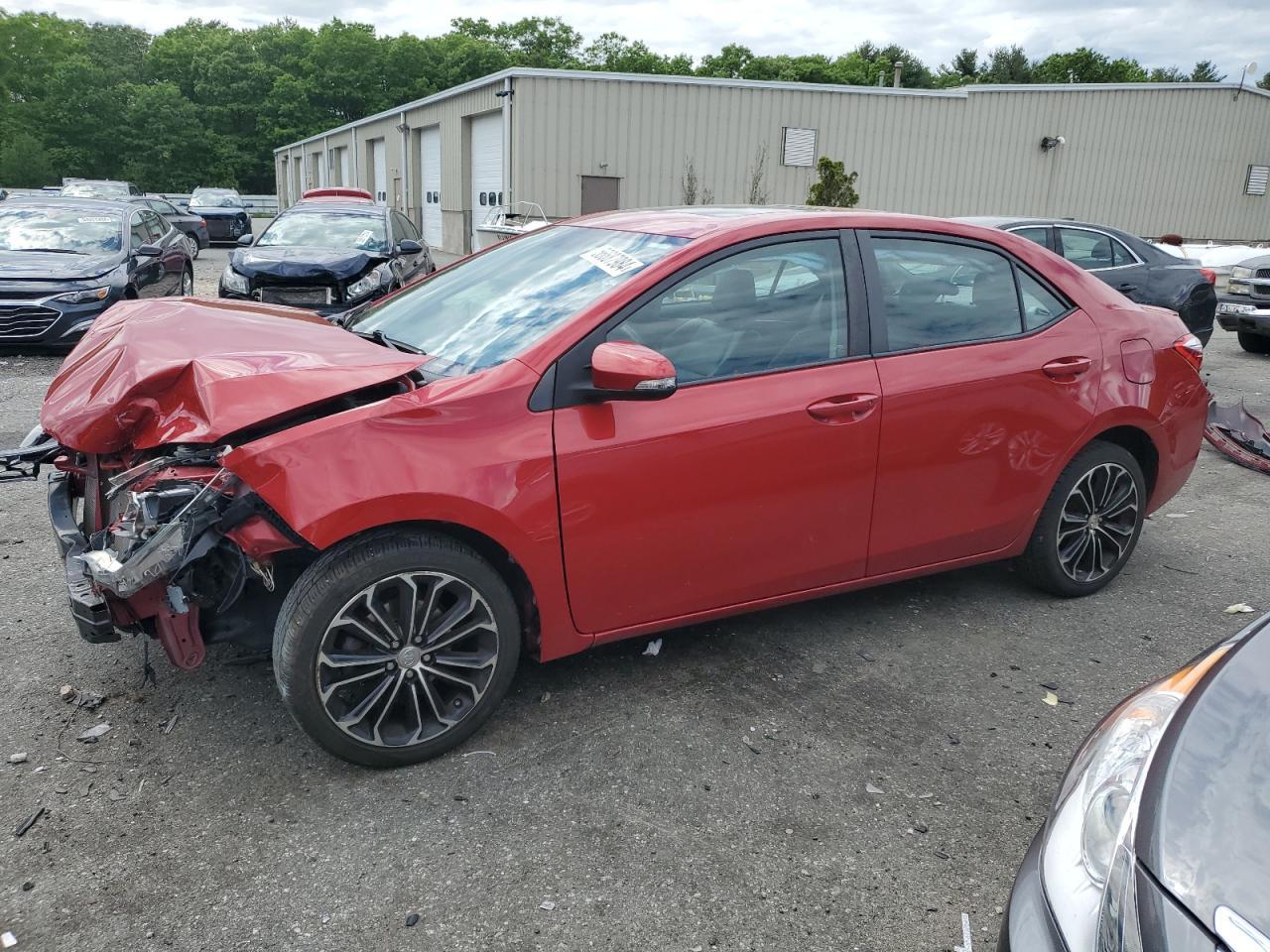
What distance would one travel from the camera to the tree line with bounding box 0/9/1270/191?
65625 mm

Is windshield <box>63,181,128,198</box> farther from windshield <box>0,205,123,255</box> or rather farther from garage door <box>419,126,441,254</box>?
windshield <box>0,205,123,255</box>

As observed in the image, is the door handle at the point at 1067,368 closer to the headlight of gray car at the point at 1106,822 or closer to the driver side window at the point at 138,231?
the headlight of gray car at the point at 1106,822

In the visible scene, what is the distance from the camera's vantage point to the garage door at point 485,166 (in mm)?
22484

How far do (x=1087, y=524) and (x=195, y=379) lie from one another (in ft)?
11.8

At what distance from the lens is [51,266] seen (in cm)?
984

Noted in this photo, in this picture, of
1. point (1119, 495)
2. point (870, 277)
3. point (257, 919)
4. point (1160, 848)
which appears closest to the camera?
point (1160, 848)

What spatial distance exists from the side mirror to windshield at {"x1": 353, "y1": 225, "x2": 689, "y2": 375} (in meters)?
0.28

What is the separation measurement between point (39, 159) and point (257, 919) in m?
69.3

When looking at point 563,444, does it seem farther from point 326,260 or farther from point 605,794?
point 326,260

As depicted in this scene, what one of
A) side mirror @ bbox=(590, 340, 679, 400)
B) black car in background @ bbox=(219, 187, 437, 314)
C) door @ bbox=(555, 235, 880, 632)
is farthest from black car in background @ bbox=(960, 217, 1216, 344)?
side mirror @ bbox=(590, 340, 679, 400)

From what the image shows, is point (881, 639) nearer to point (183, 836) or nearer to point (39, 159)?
point (183, 836)

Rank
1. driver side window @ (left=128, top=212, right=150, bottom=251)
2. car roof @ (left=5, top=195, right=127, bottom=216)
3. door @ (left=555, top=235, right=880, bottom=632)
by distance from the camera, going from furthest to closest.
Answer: car roof @ (left=5, top=195, right=127, bottom=216), driver side window @ (left=128, top=212, right=150, bottom=251), door @ (left=555, top=235, right=880, bottom=632)

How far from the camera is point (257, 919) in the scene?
243 centimetres

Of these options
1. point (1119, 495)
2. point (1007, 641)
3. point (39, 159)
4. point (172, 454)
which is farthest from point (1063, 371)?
point (39, 159)
